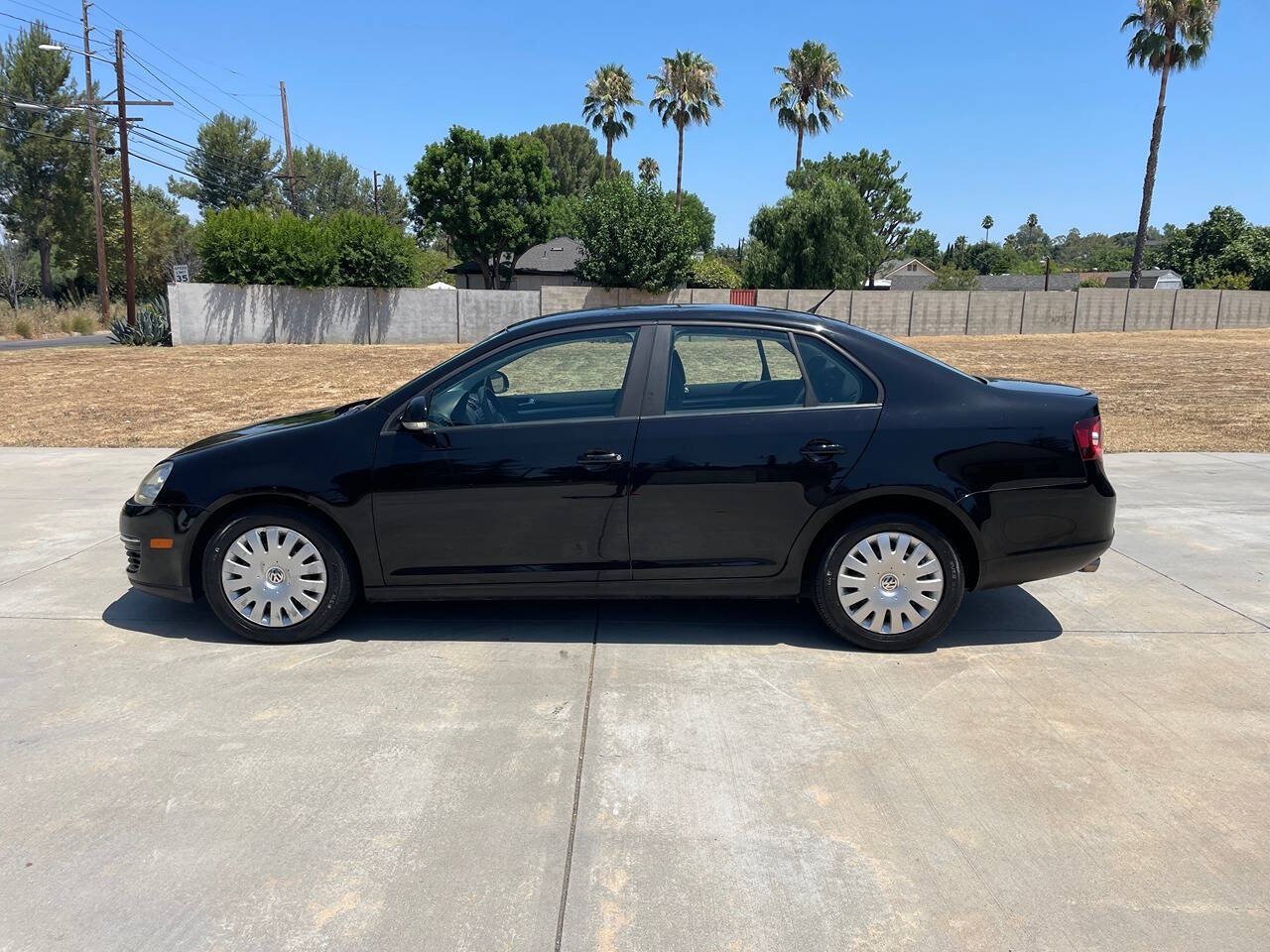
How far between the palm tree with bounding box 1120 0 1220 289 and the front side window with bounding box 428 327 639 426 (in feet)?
152

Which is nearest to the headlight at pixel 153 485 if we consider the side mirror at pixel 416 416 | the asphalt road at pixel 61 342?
the side mirror at pixel 416 416

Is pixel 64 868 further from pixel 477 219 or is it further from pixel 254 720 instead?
pixel 477 219

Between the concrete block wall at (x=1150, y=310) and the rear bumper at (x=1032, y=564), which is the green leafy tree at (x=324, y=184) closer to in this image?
the concrete block wall at (x=1150, y=310)

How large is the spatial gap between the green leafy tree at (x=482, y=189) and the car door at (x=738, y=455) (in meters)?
39.4

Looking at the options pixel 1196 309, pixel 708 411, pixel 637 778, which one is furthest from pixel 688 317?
pixel 1196 309

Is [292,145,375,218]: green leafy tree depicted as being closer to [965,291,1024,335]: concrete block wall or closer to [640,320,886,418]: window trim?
[965,291,1024,335]: concrete block wall

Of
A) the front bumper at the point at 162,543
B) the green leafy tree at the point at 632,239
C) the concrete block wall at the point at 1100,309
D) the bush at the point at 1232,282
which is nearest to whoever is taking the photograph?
the front bumper at the point at 162,543

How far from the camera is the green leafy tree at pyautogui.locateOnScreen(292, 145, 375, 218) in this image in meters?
76.7

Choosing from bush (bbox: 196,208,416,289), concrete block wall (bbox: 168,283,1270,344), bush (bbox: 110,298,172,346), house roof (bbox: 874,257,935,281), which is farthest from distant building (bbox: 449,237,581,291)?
house roof (bbox: 874,257,935,281)

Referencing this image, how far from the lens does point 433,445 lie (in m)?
4.45

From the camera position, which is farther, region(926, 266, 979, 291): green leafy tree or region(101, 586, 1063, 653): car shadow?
region(926, 266, 979, 291): green leafy tree

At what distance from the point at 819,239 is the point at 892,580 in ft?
130

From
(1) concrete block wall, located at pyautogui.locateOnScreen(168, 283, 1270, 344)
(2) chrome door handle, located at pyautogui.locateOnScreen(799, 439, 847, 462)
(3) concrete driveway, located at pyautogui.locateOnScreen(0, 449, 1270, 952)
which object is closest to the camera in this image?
(3) concrete driveway, located at pyautogui.locateOnScreen(0, 449, 1270, 952)

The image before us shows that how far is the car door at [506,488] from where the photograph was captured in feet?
14.4
